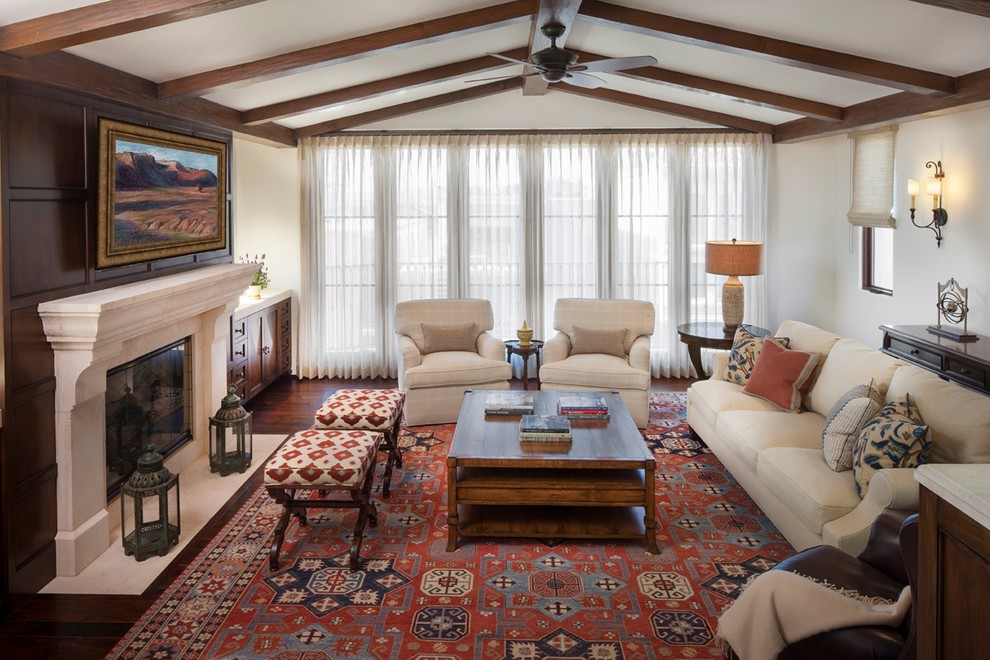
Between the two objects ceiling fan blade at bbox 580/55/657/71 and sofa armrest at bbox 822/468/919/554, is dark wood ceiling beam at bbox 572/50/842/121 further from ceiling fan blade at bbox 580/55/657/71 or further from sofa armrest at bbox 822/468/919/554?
sofa armrest at bbox 822/468/919/554

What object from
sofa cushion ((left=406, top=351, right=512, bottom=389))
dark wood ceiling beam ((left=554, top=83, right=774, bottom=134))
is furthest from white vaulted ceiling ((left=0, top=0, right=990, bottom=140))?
sofa cushion ((left=406, top=351, right=512, bottom=389))

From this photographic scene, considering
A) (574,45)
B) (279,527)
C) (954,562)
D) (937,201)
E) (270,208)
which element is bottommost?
(279,527)

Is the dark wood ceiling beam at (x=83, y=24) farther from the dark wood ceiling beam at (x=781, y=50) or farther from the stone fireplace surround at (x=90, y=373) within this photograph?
the dark wood ceiling beam at (x=781, y=50)

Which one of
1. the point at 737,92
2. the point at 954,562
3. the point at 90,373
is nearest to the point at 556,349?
the point at 737,92

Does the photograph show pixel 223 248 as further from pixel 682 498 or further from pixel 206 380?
pixel 682 498

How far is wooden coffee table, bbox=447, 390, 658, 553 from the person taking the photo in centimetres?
408

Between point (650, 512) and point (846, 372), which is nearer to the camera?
point (650, 512)

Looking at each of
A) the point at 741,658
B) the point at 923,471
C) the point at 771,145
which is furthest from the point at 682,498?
the point at 771,145

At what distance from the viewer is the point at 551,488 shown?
409 cm

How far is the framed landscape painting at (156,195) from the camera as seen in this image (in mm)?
4043

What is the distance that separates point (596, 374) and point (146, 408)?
10.5 ft

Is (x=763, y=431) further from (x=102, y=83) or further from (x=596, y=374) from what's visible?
(x=102, y=83)

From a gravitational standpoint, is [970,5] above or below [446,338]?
above

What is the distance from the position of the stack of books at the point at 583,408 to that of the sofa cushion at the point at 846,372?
1268 millimetres
